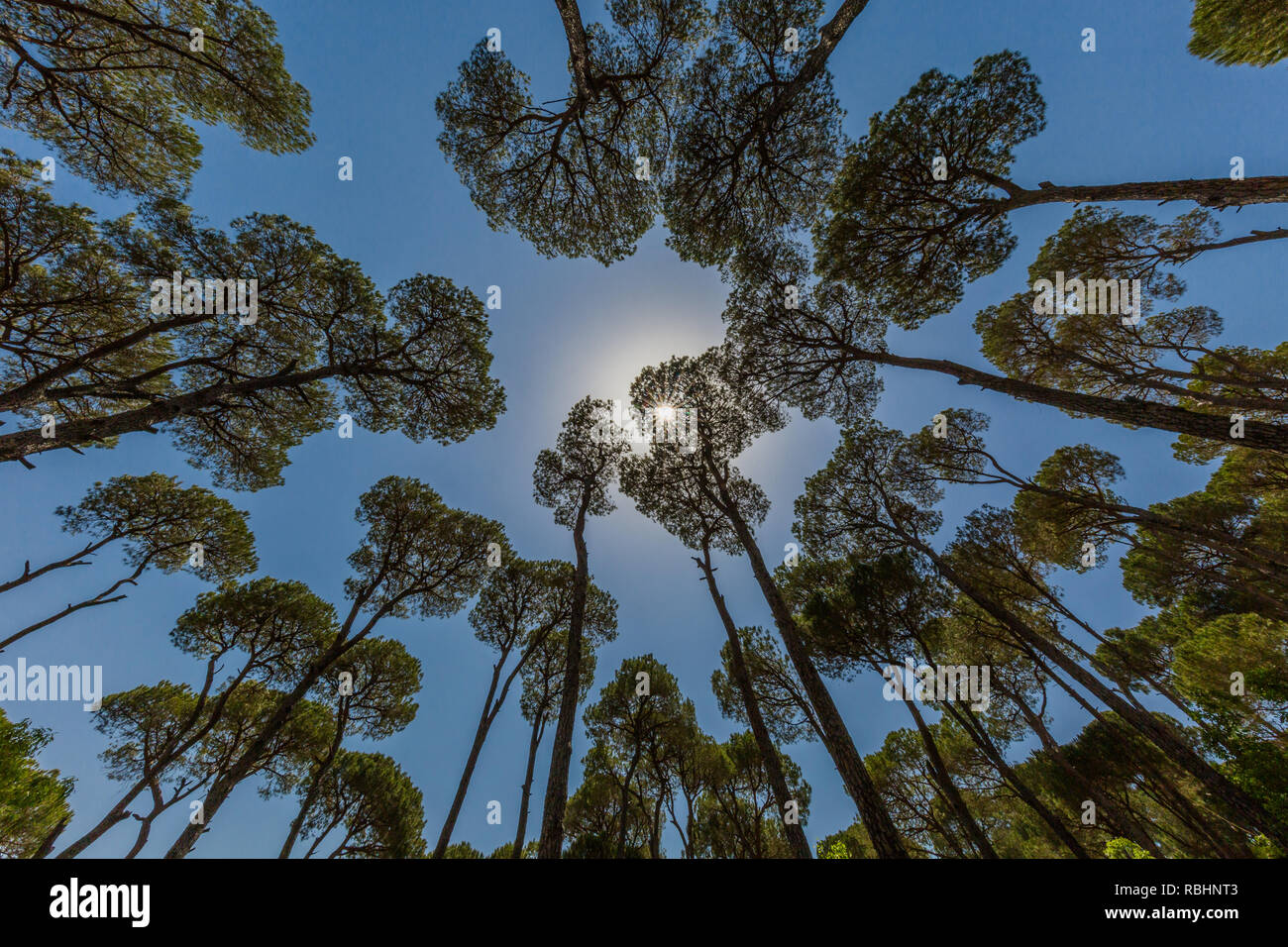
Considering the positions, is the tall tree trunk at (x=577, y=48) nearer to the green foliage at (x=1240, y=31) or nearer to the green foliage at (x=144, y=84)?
the green foliage at (x=144, y=84)

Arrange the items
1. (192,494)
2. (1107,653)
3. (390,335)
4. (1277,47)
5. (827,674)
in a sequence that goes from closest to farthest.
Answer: (1277,47) → (390,335) → (192,494) → (827,674) → (1107,653)

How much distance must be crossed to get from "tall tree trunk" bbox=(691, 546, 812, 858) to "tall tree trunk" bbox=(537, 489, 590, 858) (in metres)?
3.65

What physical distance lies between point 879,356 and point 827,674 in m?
10.2

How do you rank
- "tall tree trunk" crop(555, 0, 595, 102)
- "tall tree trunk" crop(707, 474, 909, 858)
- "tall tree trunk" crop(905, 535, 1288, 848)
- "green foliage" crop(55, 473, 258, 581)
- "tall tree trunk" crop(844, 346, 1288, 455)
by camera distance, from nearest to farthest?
"tall tree trunk" crop(844, 346, 1288, 455), "tall tree trunk" crop(707, 474, 909, 858), "tall tree trunk" crop(905, 535, 1288, 848), "tall tree trunk" crop(555, 0, 595, 102), "green foliage" crop(55, 473, 258, 581)

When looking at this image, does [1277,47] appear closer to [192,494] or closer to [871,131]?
[871,131]

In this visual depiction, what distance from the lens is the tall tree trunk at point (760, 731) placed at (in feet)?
26.6

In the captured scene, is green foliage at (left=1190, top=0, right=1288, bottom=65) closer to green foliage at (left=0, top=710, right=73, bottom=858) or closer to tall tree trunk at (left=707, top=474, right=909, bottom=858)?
tall tree trunk at (left=707, top=474, right=909, bottom=858)

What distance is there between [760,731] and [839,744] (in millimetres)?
2182

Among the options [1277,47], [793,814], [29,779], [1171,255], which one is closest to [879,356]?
[1171,255]

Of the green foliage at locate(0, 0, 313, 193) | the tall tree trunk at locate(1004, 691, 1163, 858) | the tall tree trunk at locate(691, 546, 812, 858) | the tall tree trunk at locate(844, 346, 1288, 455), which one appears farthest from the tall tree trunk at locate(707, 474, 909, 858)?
the green foliage at locate(0, 0, 313, 193)

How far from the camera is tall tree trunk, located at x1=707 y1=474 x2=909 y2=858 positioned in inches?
265

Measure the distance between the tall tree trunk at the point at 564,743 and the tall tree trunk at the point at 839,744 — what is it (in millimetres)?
5143

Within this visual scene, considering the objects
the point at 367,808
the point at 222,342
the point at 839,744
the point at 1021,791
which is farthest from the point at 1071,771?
the point at 222,342

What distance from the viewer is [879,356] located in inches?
440
